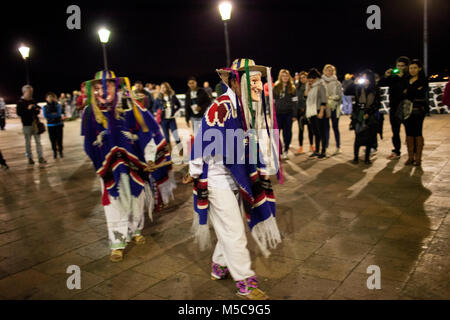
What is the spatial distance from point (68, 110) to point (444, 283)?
2599cm

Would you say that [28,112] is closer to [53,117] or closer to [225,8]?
[53,117]

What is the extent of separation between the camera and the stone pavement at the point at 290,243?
3.20 metres

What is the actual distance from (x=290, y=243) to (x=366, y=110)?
14.9 ft

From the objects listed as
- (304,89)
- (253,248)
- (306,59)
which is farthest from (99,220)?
(306,59)

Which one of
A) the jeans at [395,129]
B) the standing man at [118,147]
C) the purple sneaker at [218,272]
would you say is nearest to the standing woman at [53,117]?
the standing man at [118,147]

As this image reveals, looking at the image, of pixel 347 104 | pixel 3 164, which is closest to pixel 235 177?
pixel 3 164

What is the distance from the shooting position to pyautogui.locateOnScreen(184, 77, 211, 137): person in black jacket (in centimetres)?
884

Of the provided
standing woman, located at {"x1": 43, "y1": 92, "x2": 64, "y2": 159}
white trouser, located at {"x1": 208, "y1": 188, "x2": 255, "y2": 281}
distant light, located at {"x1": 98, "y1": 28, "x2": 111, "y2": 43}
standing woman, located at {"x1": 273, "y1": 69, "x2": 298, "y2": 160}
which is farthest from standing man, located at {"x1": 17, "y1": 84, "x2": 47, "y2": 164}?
Result: white trouser, located at {"x1": 208, "y1": 188, "x2": 255, "y2": 281}

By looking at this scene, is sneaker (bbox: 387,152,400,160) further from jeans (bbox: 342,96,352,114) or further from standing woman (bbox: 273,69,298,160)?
jeans (bbox: 342,96,352,114)

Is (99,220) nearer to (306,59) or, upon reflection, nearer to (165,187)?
(165,187)

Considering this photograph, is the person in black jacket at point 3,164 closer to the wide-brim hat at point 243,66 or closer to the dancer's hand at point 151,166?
the dancer's hand at point 151,166

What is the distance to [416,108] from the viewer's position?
691 cm

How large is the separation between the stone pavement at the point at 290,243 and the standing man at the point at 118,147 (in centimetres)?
38

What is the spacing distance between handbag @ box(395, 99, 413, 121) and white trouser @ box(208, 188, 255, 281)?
17.2ft
